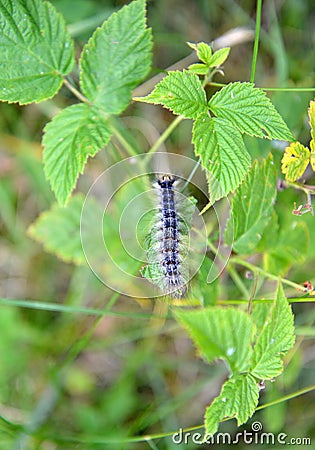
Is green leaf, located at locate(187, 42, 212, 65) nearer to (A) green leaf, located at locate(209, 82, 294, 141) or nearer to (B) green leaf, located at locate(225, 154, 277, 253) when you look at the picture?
(A) green leaf, located at locate(209, 82, 294, 141)

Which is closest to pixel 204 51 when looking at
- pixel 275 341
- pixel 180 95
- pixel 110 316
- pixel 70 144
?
pixel 180 95

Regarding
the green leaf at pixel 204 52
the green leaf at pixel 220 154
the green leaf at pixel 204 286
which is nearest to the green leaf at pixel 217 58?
the green leaf at pixel 204 52

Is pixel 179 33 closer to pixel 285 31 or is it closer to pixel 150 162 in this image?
pixel 285 31

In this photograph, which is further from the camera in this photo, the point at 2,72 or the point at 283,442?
the point at 283,442

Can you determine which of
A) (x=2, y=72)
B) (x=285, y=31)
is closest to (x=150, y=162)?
(x=2, y=72)

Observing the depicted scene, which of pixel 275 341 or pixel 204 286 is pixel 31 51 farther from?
pixel 275 341

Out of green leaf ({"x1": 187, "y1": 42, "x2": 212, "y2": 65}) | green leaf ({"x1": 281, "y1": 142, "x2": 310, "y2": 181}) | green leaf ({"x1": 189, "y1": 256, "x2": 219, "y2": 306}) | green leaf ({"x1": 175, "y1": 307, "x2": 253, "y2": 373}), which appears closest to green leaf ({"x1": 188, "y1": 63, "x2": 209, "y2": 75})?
green leaf ({"x1": 187, "y1": 42, "x2": 212, "y2": 65})

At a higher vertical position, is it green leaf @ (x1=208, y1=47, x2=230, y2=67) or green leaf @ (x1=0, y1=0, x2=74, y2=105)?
green leaf @ (x1=0, y1=0, x2=74, y2=105)
